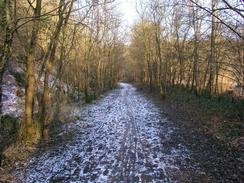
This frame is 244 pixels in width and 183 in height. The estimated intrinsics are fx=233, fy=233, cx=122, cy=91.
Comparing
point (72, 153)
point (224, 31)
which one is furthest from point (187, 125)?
point (224, 31)

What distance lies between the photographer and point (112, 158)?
714 centimetres

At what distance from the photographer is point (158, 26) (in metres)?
22.3

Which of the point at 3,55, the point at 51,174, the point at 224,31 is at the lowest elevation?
the point at 51,174

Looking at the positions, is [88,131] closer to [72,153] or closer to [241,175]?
[72,153]

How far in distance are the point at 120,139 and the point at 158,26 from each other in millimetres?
15943

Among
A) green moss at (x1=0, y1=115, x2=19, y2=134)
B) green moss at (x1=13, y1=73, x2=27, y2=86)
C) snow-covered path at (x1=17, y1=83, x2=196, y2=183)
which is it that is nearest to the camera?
snow-covered path at (x1=17, y1=83, x2=196, y2=183)

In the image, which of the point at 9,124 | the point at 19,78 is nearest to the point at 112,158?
the point at 9,124

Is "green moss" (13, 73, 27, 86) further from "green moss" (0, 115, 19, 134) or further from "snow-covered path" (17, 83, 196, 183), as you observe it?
"snow-covered path" (17, 83, 196, 183)

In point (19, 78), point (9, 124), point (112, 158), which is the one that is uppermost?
point (19, 78)

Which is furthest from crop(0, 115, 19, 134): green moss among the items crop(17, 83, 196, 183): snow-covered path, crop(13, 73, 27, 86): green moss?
crop(13, 73, 27, 86): green moss

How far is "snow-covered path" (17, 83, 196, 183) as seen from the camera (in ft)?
19.7

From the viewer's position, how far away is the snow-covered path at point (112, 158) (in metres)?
6.00

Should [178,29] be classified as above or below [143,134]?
above

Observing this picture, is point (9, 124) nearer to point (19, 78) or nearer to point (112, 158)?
point (112, 158)
